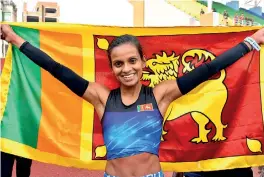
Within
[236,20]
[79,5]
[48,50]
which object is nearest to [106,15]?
[79,5]

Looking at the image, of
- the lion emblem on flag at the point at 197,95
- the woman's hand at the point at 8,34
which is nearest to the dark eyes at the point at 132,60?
Answer: the woman's hand at the point at 8,34

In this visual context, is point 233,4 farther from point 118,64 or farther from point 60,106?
point 118,64

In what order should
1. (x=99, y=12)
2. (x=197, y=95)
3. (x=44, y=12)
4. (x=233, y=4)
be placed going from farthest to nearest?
(x=44, y=12) → (x=233, y=4) → (x=99, y=12) → (x=197, y=95)

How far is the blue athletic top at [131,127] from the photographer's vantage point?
2.27 m

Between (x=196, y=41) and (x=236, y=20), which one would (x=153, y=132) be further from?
(x=236, y=20)

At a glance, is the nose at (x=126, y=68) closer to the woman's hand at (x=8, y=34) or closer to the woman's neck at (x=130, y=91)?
the woman's neck at (x=130, y=91)

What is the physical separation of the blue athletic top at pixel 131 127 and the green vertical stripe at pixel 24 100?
129 centimetres

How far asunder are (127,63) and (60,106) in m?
1.36

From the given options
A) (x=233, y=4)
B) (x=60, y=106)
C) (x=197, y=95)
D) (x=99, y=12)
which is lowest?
(x=60, y=106)

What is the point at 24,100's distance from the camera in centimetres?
341

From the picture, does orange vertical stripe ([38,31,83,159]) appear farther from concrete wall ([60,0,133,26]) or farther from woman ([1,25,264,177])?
concrete wall ([60,0,133,26])

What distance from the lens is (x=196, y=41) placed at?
136 inches

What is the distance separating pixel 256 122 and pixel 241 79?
0.40m

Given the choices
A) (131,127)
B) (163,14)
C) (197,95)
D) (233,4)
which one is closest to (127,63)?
(131,127)
